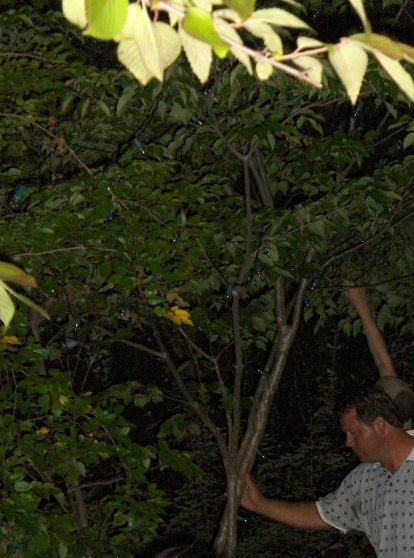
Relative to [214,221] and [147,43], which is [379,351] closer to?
[214,221]

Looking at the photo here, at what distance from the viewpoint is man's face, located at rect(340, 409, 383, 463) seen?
276cm

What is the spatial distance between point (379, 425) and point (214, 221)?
1.37m

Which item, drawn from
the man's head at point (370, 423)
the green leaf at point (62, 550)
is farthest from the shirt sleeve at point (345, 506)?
the green leaf at point (62, 550)

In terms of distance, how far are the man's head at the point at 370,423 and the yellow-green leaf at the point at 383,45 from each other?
1977 mm

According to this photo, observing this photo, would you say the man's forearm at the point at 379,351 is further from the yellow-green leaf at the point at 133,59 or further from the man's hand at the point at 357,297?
the yellow-green leaf at the point at 133,59

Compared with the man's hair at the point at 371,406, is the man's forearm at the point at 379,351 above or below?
below

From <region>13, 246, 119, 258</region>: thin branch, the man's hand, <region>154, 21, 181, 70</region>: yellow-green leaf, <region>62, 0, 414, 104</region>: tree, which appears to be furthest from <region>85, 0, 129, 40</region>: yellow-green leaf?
the man's hand

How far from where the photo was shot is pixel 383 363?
12.2ft

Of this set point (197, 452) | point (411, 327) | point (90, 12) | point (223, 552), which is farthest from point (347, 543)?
point (90, 12)

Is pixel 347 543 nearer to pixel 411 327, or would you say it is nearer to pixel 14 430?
pixel 411 327

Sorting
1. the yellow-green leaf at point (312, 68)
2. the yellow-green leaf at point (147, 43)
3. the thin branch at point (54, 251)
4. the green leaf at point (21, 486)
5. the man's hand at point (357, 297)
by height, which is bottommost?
the man's hand at point (357, 297)

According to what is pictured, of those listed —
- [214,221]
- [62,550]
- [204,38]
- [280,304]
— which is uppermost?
[204,38]

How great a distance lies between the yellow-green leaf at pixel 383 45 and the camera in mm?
940

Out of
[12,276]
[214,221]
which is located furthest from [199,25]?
[214,221]
